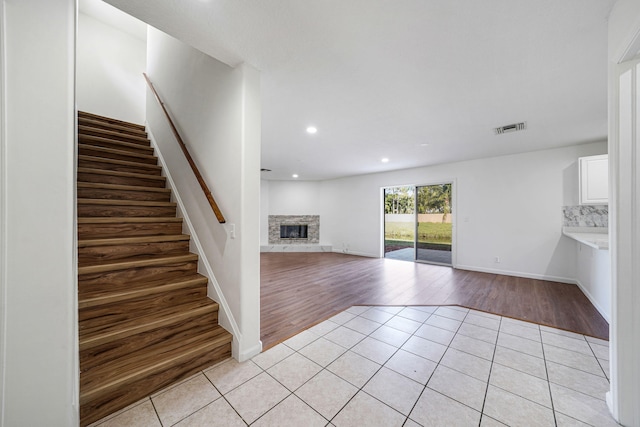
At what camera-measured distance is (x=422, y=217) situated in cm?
591

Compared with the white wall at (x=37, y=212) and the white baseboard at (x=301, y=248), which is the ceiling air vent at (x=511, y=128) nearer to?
the white wall at (x=37, y=212)

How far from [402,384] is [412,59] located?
8.31 feet

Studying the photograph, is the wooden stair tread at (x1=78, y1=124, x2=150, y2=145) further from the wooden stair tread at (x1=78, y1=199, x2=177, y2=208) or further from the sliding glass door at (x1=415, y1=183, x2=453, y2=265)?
the sliding glass door at (x1=415, y1=183, x2=453, y2=265)

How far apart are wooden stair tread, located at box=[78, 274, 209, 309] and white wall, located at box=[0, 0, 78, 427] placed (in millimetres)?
787

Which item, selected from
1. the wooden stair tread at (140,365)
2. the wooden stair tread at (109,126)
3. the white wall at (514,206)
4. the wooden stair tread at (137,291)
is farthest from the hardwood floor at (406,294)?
the wooden stair tread at (109,126)

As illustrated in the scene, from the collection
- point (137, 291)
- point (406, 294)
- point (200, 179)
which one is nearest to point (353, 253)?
point (406, 294)

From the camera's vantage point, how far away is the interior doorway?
5672 mm

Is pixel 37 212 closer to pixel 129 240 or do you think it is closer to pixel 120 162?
pixel 129 240

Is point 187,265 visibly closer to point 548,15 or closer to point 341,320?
point 341,320

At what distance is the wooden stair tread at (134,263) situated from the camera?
1.83m

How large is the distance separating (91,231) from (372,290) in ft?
11.7

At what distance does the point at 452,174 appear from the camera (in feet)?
17.7

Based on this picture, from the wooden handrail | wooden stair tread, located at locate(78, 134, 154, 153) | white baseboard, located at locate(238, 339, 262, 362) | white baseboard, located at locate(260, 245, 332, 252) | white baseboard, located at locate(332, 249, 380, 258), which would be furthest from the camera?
white baseboard, located at locate(260, 245, 332, 252)

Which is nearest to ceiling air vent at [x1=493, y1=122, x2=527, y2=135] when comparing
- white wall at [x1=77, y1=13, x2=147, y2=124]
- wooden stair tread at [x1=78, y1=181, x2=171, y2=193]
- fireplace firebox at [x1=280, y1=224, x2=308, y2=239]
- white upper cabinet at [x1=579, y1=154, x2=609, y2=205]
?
white upper cabinet at [x1=579, y1=154, x2=609, y2=205]
